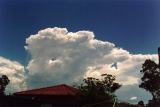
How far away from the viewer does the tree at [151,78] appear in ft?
287

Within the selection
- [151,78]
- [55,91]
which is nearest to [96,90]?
[55,91]

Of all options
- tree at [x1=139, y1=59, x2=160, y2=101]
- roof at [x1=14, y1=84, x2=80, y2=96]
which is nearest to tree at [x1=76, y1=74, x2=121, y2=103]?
roof at [x1=14, y1=84, x2=80, y2=96]

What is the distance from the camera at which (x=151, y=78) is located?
288ft

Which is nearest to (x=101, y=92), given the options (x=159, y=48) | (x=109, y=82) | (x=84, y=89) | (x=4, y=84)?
(x=84, y=89)

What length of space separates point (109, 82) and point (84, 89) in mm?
8155

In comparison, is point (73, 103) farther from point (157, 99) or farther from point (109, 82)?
point (157, 99)

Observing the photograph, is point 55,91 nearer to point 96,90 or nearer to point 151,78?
point 96,90

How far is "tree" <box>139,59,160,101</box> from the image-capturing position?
87500mm

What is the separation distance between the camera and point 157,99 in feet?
285

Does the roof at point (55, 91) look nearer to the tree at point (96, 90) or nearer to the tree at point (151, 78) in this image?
the tree at point (96, 90)

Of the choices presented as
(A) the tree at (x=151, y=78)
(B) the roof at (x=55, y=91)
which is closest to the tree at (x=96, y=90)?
(B) the roof at (x=55, y=91)

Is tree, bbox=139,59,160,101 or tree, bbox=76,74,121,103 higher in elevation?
tree, bbox=139,59,160,101

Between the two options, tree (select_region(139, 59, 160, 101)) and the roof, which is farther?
tree (select_region(139, 59, 160, 101))

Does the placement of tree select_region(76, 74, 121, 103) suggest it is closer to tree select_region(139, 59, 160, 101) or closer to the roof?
the roof
